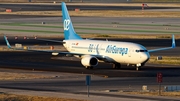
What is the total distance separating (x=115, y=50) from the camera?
74.3 metres

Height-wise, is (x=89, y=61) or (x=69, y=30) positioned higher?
(x=69, y=30)

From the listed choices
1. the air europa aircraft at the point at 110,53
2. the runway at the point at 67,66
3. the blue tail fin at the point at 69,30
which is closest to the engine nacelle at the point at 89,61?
the air europa aircraft at the point at 110,53

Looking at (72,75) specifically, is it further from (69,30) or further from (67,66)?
(69,30)

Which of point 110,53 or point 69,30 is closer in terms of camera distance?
point 110,53

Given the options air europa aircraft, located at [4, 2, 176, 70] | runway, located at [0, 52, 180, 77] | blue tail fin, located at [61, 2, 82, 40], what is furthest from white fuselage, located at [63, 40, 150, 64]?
blue tail fin, located at [61, 2, 82, 40]

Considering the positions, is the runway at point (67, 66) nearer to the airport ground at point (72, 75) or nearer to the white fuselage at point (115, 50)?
the airport ground at point (72, 75)

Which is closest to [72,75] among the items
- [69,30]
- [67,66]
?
[67,66]

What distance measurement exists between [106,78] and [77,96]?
15529 mm

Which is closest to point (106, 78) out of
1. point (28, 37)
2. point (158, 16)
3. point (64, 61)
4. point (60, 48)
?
point (64, 61)

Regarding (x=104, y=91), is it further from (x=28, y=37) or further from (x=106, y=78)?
(x=28, y=37)

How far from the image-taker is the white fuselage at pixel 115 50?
72387mm

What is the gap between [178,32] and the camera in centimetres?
12900

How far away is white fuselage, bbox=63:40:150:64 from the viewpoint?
7239 cm

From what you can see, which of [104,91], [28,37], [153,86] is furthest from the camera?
[28,37]
